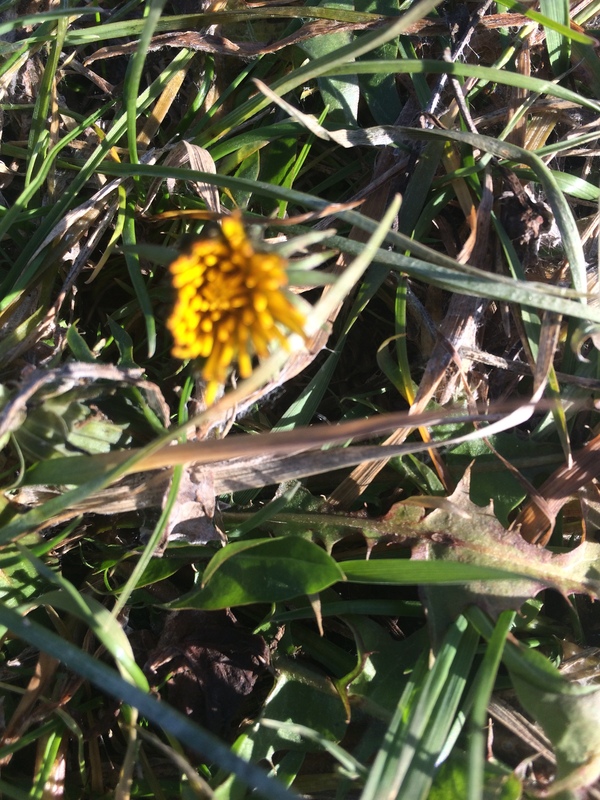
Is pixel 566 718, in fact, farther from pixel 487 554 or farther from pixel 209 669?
pixel 209 669

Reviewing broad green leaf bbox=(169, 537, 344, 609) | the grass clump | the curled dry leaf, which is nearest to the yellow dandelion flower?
the grass clump

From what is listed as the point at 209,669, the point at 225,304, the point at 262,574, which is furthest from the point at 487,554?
the point at 225,304

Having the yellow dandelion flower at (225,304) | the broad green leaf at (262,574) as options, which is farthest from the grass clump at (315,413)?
the yellow dandelion flower at (225,304)

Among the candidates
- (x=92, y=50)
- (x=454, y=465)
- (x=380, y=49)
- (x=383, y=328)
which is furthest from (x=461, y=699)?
(x=92, y=50)

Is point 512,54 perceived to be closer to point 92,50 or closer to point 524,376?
point 524,376

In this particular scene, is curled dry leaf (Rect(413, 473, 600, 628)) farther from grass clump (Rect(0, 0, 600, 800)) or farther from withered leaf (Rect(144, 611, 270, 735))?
withered leaf (Rect(144, 611, 270, 735))

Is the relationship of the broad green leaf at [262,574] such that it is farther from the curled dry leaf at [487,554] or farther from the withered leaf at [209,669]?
the curled dry leaf at [487,554]
